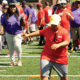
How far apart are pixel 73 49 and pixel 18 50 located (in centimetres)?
382

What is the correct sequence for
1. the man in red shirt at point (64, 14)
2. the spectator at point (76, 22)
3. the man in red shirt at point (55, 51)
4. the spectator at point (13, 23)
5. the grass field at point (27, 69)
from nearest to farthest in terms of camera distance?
1. the man in red shirt at point (55, 51)
2. the grass field at point (27, 69)
3. the spectator at point (13, 23)
4. the man in red shirt at point (64, 14)
5. the spectator at point (76, 22)

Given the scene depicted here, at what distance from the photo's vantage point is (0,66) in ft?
29.1

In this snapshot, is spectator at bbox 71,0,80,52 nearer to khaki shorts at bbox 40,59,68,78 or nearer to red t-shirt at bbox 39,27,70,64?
red t-shirt at bbox 39,27,70,64

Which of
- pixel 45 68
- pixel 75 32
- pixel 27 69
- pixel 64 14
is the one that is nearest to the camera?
pixel 45 68

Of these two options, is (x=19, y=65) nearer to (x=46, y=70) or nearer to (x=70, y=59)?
(x=70, y=59)

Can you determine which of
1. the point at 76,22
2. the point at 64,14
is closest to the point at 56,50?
the point at 64,14

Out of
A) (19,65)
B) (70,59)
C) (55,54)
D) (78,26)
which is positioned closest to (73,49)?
(78,26)

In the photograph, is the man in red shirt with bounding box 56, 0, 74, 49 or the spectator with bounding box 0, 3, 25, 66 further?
the man in red shirt with bounding box 56, 0, 74, 49

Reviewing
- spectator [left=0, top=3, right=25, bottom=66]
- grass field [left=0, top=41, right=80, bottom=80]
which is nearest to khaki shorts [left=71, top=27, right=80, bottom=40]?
grass field [left=0, top=41, right=80, bottom=80]

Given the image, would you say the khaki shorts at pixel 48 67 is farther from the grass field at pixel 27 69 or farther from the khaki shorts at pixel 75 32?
the khaki shorts at pixel 75 32

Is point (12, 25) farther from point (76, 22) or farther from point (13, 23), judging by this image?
point (76, 22)

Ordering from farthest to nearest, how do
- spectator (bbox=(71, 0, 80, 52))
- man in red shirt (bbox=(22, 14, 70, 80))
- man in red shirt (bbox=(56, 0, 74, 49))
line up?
1. spectator (bbox=(71, 0, 80, 52))
2. man in red shirt (bbox=(56, 0, 74, 49))
3. man in red shirt (bbox=(22, 14, 70, 80))

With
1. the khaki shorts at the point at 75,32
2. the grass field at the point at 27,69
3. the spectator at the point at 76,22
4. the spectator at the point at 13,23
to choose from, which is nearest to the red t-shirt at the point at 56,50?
the grass field at the point at 27,69

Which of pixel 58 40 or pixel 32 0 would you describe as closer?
pixel 58 40
